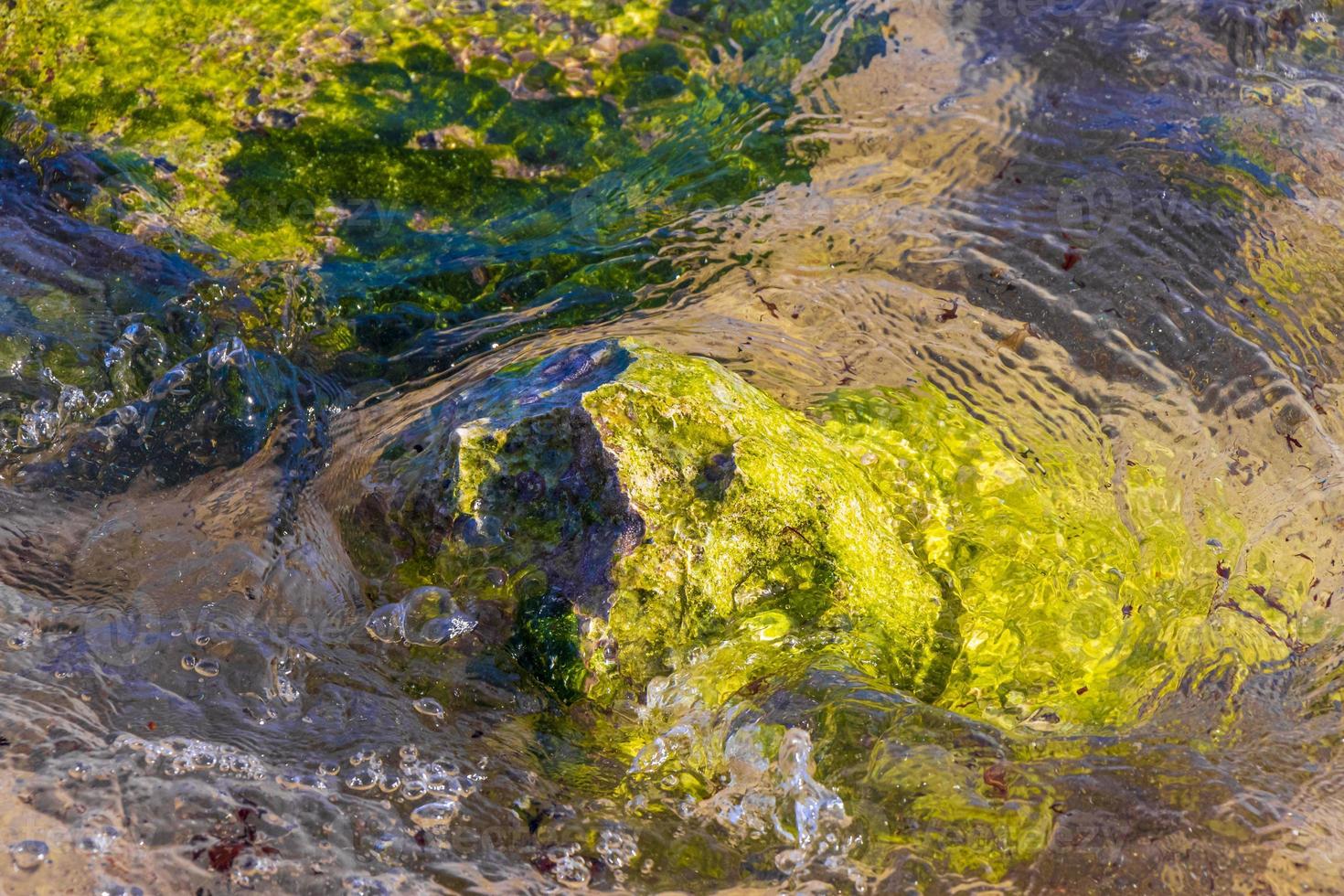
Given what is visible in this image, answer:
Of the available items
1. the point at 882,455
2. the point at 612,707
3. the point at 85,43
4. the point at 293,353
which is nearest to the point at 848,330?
the point at 882,455

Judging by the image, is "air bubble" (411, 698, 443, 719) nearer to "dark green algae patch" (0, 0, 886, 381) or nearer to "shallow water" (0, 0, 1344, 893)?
"shallow water" (0, 0, 1344, 893)

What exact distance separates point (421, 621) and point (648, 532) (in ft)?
2.55

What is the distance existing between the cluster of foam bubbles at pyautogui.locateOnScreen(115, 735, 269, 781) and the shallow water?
13 mm

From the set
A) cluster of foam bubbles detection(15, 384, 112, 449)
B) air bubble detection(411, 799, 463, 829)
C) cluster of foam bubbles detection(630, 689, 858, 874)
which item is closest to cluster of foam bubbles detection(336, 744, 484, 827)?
air bubble detection(411, 799, 463, 829)

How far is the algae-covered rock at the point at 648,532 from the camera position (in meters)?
2.86

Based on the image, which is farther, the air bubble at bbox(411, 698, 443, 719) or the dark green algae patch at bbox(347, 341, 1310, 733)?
the dark green algae patch at bbox(347, 341, 1310, 733)

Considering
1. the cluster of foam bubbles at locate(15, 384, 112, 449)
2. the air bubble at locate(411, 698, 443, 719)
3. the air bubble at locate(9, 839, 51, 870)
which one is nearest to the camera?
the air bubble at locate(9, 839, 51, 870)

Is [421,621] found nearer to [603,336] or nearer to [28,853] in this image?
[28,853]

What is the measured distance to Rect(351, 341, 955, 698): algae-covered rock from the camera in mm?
2859

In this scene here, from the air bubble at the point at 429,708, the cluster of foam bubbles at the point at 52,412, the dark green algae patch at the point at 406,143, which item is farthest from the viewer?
the dark green algae patch at the point at 406,143

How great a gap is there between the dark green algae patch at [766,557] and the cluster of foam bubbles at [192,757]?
828 millimetres

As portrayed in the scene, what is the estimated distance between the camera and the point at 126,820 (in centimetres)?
213

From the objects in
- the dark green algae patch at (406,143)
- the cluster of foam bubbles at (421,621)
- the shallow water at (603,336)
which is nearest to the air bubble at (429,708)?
the shallow water at (603,336)

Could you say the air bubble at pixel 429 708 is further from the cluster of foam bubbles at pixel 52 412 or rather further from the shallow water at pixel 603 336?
the cluster of foam bubbles at pixel 52 412
